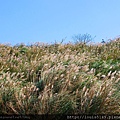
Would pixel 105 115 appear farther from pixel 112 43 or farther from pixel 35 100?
pixel 112 43

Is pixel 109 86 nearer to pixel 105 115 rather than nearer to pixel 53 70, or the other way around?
pixel 105 115

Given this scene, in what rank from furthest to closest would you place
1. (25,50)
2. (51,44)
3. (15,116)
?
(51,44) < (25,50) < (15,116)

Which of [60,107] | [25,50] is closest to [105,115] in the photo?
[60,107]

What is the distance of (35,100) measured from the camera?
14.9 ft

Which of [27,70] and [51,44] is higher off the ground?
[51,44]

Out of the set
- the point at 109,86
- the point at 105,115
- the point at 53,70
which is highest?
the point at 53,70

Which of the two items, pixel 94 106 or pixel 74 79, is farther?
pixel 74 79

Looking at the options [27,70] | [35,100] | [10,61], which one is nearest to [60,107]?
[35,100]

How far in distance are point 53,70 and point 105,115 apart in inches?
63.9

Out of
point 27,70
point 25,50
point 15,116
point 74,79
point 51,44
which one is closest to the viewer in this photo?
point 15,116

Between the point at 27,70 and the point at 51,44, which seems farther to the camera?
the point at 51,44

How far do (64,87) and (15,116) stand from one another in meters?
1.07

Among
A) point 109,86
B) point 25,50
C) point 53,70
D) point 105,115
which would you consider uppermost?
point 25,50

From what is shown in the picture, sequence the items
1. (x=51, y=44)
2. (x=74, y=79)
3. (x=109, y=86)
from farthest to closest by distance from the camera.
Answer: (x=51, y=44)
(x=74, y=79)
(x=109, y=86)
